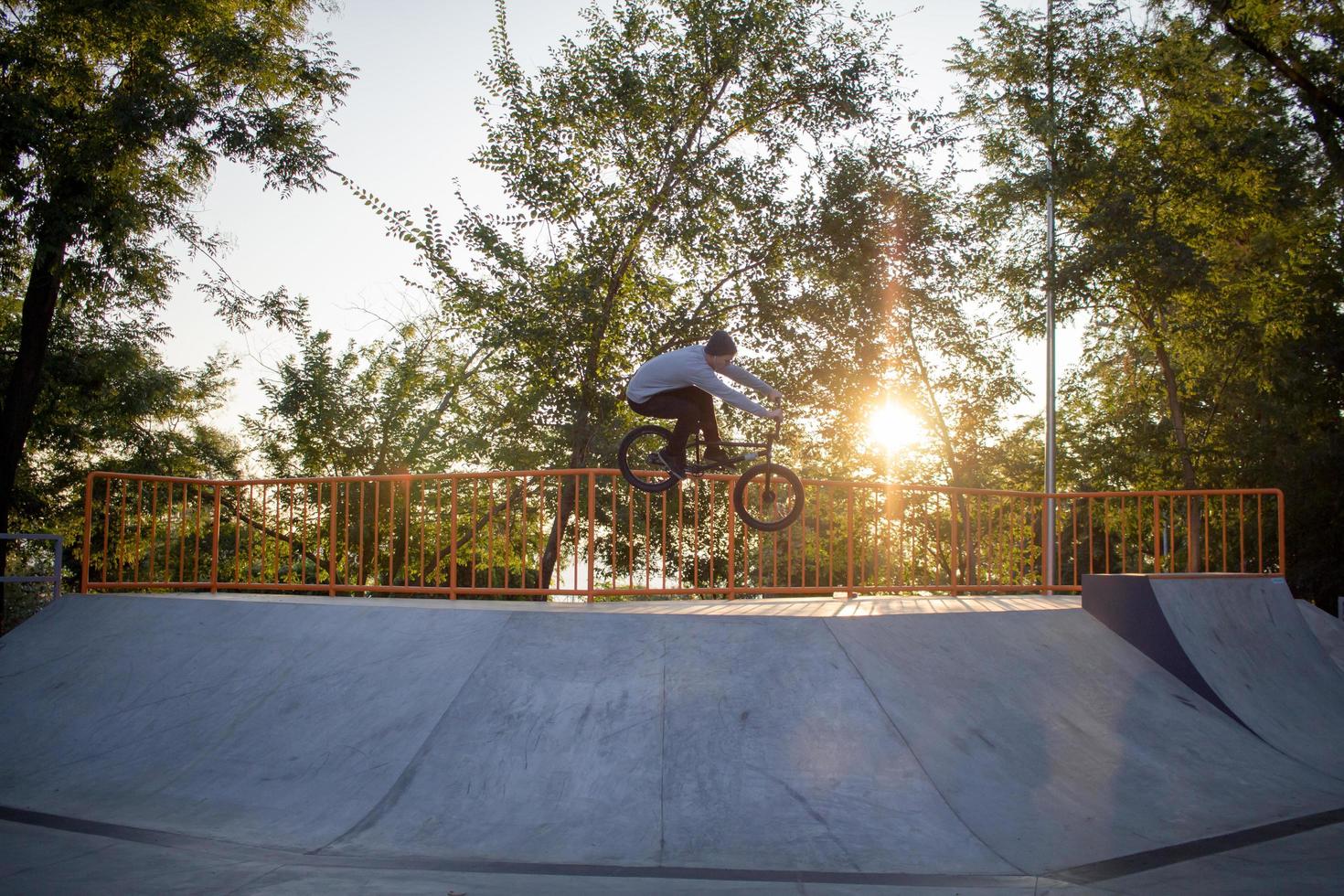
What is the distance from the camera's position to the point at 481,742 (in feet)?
24.1

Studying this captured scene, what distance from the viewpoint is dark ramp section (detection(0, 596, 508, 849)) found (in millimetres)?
7105

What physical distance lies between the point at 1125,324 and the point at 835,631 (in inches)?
1046

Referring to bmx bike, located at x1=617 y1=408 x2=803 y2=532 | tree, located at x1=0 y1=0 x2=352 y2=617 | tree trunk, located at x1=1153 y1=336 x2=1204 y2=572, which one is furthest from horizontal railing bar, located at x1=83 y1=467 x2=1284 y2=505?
tree trunk, located at x1=1153 y1=336 x2=1204 y2=572

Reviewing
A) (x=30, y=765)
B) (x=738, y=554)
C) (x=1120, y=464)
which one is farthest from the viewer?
(x=1120, y=464)

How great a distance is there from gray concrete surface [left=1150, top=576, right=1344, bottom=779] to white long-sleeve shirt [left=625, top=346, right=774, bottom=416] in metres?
5.39

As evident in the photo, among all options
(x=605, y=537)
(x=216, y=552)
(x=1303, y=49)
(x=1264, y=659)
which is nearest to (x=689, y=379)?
(x=216, y=552)

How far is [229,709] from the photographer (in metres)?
8.45

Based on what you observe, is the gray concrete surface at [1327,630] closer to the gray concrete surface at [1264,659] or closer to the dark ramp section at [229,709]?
the gray concrete surface at [1264,659]

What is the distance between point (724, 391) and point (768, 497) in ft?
6.32

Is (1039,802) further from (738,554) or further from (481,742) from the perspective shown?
(738,554)

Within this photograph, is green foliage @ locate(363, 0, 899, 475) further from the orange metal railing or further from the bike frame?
the bike frame

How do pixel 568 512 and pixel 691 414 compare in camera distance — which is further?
pixel 568 512

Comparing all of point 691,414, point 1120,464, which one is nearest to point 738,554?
point 1120,464

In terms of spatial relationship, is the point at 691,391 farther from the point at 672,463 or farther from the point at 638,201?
the point at 638,201
